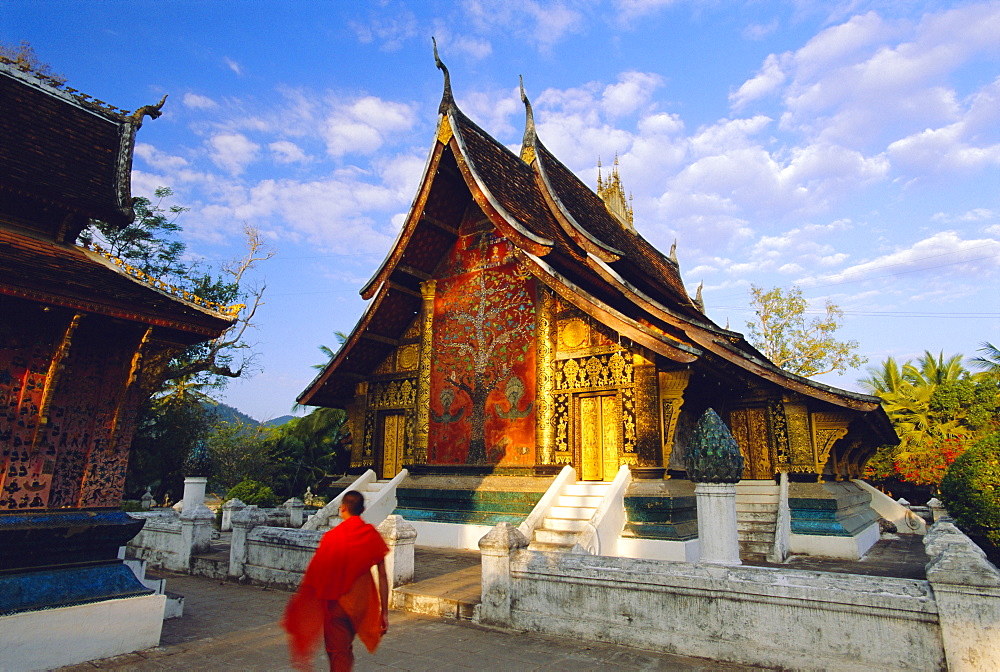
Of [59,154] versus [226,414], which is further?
[226,414]

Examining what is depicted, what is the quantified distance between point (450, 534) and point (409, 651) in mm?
5051

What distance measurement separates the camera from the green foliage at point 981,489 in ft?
28.3

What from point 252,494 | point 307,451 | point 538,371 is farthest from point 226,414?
point 538,371

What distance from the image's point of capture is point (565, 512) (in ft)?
26.8

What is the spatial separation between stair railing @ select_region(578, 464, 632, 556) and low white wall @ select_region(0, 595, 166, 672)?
455 centimetres

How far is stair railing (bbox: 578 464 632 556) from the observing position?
7.19m

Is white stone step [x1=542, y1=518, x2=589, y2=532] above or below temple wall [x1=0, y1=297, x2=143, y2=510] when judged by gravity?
below

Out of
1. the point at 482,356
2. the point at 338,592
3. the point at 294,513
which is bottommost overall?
the point at 294,513

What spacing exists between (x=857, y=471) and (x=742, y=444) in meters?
7.04

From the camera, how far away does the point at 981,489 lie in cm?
879

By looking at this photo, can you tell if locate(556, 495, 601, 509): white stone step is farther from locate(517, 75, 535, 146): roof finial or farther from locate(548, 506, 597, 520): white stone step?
locate(517, 75, 535, 146): roof finial

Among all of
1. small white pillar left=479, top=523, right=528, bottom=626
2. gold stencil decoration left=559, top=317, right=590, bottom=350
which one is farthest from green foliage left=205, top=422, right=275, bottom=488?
small white pillar left=479, top=523, right=528, bottom=626

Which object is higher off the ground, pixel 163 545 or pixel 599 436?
pixel 599 436

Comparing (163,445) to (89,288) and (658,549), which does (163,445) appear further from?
(658,549)
